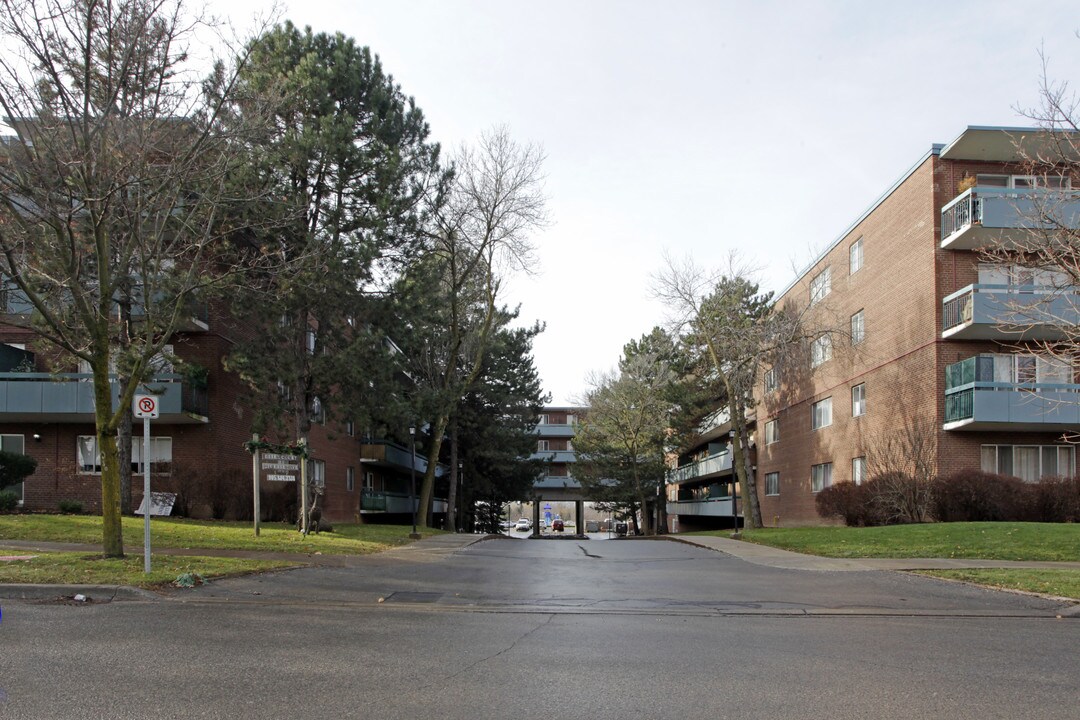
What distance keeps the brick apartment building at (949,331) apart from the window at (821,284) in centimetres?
166

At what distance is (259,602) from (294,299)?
13875 millimetres

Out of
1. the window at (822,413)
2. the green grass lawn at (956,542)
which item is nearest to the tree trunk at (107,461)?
the green grass lawn at (956,542)

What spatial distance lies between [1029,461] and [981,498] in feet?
10.4

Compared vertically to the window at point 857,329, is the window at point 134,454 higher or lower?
lower

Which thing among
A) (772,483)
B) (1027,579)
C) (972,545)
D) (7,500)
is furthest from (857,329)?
(7,500)

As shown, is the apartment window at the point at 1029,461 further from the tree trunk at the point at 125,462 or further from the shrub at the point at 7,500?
the shrub at the point at 7,500

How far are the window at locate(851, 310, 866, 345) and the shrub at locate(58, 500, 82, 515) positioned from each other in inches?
1011

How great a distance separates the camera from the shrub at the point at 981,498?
24.3 meters

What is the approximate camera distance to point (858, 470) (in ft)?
106

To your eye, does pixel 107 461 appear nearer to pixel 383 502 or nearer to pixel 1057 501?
pixel 1057 501

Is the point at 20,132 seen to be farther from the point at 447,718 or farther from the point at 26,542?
the point at 447,718

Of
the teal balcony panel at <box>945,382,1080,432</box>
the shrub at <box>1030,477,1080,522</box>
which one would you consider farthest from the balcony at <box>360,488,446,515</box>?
the shrub at <box>1030,477,1080,522</box>

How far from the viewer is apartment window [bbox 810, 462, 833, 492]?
35312mm

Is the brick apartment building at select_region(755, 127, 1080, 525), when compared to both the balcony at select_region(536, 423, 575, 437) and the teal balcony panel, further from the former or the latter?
the balcony at select_region(536, 423, 575, 437)
